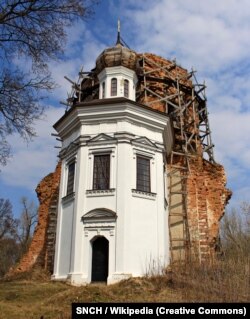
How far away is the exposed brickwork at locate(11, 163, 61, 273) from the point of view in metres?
20.6

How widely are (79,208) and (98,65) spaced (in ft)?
27.2

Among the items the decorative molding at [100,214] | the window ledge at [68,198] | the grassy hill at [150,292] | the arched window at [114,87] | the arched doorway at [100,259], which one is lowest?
the grassy hill at [150,292]

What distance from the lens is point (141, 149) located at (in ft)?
55.2

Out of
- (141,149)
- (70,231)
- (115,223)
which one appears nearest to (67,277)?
(70,231)

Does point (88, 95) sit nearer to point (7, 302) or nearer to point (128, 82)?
point (128, 82)

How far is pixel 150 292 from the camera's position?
1228cm

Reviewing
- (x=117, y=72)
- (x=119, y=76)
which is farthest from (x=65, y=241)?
(x=117, y=72)

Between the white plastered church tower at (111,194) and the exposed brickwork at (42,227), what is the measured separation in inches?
165

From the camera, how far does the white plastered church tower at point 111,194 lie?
1507 cm

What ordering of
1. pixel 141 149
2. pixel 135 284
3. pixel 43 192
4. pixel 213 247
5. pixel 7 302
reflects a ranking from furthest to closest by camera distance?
1. pixel 43 192
2. pixel 213 247
3. pixel 141 149
4. pixel 135 284
5. pixel 7 302

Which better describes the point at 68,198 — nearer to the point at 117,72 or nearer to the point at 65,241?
the point at 65,241

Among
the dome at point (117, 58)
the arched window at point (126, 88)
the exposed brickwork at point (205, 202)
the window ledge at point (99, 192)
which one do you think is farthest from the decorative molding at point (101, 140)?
the exposed brickwork at point (205, 202)

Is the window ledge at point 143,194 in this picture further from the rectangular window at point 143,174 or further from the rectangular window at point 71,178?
the rectangular window at point 71,178

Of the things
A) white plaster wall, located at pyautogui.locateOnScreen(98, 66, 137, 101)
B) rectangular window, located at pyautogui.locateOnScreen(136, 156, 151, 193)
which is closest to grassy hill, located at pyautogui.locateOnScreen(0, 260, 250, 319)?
rectangular window, located at pyautogui.locateOnScreen(136, 156, 151, 193)
